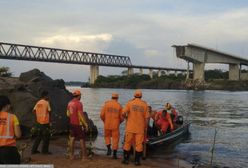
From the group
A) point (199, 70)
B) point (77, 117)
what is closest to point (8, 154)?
point (77, 117)

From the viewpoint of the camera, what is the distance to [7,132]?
770 cm

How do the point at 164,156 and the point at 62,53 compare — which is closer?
the point at 164,156

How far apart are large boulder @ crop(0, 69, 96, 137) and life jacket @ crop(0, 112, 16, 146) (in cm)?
1061

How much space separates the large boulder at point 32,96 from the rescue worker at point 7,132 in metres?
10.6

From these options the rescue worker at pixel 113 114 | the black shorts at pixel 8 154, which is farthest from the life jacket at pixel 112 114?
the black shorts at pixel 8 154

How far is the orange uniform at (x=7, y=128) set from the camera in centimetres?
763

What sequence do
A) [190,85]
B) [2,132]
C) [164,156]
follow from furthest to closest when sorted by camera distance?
[190,85], [164,156], [2,132]

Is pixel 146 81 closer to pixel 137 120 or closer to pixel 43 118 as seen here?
pixel 43 118

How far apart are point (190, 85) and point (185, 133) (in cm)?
14528

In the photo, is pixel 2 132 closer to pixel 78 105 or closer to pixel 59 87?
pixel 78 105

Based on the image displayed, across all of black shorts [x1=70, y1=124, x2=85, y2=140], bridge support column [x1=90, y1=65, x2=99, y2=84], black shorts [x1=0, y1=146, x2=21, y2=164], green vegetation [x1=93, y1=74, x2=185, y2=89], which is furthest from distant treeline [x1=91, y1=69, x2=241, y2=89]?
black shorts [x1=0, y1=146, x2=21, y2=164]

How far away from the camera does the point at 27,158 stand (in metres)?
12.1

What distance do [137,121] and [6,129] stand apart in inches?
190

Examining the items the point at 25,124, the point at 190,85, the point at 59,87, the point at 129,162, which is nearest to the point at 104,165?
the point at 129,162
